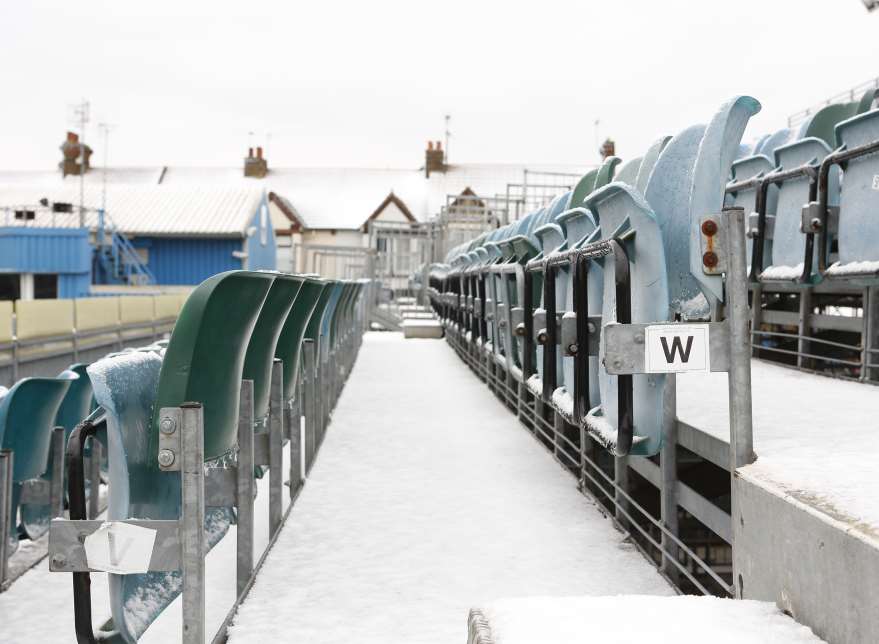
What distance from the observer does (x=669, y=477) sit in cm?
219

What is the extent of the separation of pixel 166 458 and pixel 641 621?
779mm

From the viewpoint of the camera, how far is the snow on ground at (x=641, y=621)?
44.4 inches

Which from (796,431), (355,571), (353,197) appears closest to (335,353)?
(355,571)

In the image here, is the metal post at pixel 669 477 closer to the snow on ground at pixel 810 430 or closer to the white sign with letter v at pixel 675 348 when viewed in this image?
the snow on ground at pixel 810 430

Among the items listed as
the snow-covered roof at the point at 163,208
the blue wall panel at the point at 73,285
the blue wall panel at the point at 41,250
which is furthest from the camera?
the snow-covered roof at the point at 163,208

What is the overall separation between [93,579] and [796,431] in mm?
1941

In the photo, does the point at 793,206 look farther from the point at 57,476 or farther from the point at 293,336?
the point at 57,476

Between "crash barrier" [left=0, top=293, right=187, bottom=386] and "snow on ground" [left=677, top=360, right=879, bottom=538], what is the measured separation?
6.41 metres

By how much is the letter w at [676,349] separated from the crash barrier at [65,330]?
22.9 ft

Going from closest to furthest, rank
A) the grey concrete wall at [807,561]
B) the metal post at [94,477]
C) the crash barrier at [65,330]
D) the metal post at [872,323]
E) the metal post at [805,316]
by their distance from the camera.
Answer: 1. the grey concrete wall at [807,561]
2. the metal post at [94,477]
3. the metal post at [872,323]
4. the metal post at [805,316]
5. the crash barrier at [65,330]

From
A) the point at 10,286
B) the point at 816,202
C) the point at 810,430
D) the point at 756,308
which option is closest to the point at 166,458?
the point at 810,430

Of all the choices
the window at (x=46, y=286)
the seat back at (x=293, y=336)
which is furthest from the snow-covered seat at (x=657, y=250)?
the window at (x=46, y=286)

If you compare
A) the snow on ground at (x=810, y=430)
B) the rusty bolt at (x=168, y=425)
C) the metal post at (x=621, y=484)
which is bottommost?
the metal post at (x=621, y=484)

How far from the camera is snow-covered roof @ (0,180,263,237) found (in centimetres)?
2622
